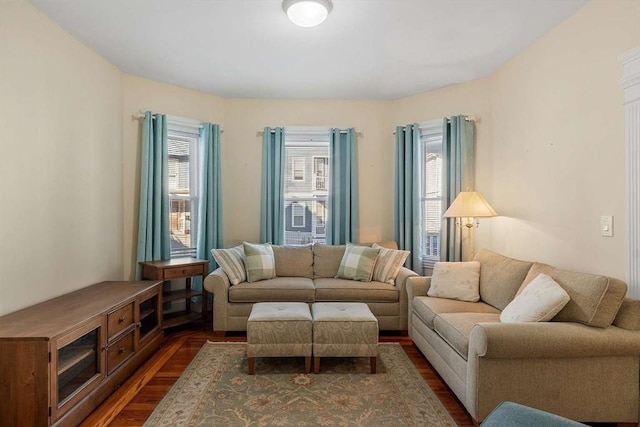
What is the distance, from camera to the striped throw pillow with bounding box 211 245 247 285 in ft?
11.9

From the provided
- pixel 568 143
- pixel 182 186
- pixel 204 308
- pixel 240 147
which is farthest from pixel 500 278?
pixel 182 186

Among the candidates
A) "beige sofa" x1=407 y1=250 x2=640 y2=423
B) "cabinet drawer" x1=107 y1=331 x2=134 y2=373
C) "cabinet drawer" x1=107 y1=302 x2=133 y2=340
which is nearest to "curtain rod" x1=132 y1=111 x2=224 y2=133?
"cabinet drawer" x1=107 y1=302 x2=133 y2=340

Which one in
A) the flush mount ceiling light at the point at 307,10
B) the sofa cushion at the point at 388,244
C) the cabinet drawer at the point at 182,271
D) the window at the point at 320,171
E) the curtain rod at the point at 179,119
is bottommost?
the cabinet drawer at the point at 182,271

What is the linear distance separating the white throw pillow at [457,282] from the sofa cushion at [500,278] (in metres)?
0.06

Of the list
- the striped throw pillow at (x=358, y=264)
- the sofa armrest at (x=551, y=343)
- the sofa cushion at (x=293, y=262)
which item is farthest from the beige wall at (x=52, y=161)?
the sofa armrest at (x=551, y=343)

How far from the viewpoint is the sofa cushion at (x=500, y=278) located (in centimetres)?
271

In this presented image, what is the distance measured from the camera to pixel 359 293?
11.8ft

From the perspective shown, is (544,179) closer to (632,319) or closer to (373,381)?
(632,319)

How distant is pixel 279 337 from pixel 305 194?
90.4 inches

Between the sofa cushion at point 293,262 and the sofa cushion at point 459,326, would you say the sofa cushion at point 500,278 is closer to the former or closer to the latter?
the sofa cushion at point 459,326

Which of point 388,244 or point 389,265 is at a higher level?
point 388,244

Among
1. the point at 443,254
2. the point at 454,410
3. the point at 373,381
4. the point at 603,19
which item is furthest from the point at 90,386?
the point at 603,19

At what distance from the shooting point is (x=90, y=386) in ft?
7.27

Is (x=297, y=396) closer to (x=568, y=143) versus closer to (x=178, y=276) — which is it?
(x=178, y=276)
